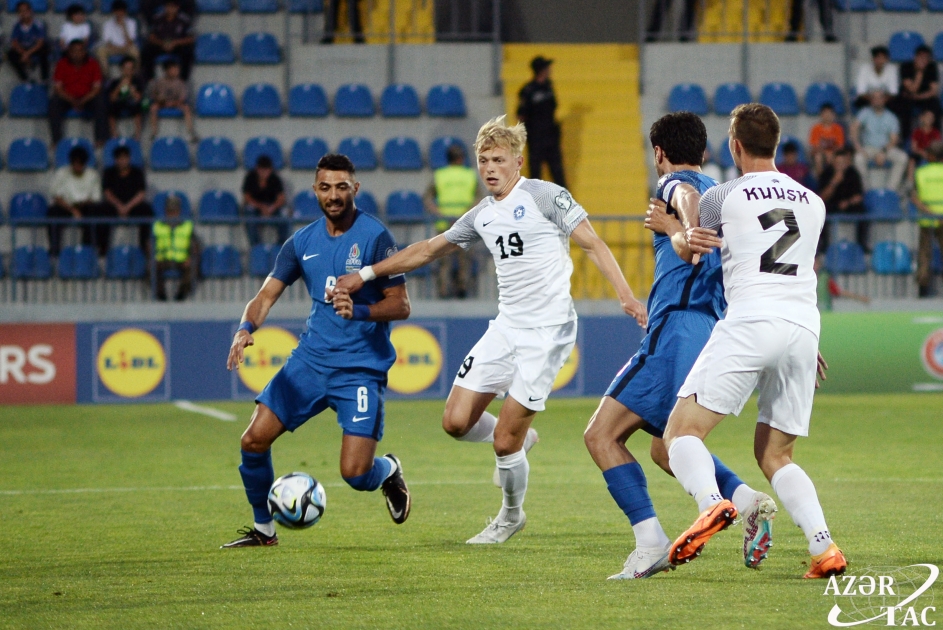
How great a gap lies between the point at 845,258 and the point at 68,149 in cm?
1137

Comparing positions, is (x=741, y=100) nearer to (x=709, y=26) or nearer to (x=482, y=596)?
(x=709, y=26)

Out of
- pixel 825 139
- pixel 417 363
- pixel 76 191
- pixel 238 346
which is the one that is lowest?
pixel 417 363

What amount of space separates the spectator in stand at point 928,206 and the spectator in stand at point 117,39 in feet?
38.6

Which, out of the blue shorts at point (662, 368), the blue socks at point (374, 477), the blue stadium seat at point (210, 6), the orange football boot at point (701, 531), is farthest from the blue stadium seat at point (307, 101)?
the orange football boot at point (701, 531)

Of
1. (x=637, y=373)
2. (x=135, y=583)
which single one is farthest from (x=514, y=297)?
(x=135, y=583)

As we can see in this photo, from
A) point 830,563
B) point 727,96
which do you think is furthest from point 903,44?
point 830,563

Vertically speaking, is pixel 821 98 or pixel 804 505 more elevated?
pixel 821 98

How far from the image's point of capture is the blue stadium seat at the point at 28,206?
62.0ft

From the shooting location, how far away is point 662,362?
6.15 m

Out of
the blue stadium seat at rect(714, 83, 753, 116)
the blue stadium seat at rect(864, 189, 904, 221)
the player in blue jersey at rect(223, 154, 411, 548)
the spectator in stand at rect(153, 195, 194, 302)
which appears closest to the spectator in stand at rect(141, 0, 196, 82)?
the spectator in stand at rect(153, 195, 194, 302)

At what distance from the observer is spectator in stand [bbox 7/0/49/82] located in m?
20.0

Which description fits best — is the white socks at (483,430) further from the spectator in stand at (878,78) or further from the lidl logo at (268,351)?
the spectator in stand at (878,78)

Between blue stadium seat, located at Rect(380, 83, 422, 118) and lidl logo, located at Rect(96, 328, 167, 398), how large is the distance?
19.4ft

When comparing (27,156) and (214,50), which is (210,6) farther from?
(27,156)
